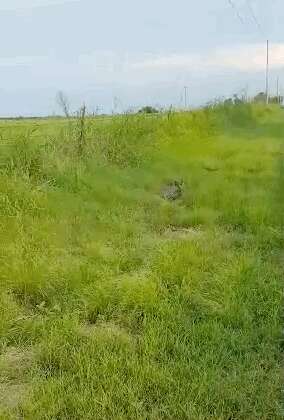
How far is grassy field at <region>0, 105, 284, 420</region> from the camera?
8.55 ft

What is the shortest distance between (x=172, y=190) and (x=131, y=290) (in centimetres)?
384

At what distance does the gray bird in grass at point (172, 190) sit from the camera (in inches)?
275

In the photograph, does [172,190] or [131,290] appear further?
[172,190]

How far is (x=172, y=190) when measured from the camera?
7363 mm

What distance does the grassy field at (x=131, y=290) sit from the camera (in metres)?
2.61

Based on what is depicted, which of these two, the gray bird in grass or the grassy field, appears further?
the gray bird in grass

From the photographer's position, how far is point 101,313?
349 centimetres

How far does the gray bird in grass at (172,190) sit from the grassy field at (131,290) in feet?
0.25

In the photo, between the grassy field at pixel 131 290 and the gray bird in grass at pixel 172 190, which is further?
the gray bird in grass at pixel 172 190

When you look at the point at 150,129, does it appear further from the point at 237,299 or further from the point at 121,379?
the point at 121,379

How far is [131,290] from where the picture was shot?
363 centimetres

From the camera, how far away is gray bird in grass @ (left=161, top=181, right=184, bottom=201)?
6996mm

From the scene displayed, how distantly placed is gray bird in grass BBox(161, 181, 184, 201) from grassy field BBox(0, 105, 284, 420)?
0.25 feet

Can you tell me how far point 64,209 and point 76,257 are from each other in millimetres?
1138
